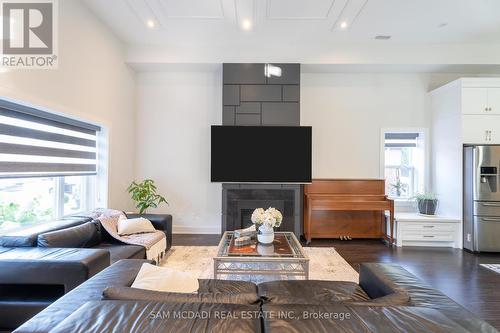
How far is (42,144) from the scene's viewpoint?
9.69 ft

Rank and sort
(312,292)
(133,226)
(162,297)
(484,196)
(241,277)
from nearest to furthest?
(162,297) → (312,292) → (241,277) → (133,226) → (484,196)

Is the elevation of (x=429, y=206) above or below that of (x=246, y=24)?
below

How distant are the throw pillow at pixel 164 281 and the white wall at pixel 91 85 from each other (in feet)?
7.32

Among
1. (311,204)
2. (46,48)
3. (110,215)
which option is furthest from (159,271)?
(311,204)

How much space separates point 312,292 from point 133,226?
2.48 meters

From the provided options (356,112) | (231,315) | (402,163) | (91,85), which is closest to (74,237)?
(91,85)

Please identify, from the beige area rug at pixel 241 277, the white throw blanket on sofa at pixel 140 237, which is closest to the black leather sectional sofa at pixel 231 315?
the white throw blanket on sofa at pixel 140 237

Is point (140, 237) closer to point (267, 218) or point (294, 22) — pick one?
point (267, 218)

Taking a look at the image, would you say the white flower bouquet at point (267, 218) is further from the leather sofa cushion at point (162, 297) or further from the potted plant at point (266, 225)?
the leather sofa cushion at point (162, 297)

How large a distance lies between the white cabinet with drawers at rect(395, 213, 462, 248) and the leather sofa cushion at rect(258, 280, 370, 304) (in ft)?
10.2

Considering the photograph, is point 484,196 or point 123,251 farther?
point 484,196

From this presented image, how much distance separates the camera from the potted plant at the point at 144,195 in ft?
14.1

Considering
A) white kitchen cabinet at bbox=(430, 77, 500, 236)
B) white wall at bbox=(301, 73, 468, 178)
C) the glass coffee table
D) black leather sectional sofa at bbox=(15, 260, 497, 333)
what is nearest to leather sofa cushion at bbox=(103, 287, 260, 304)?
black leather sectional sofa at bbox=(15, 260, 497, 333)

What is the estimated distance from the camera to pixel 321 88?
5031 mm
